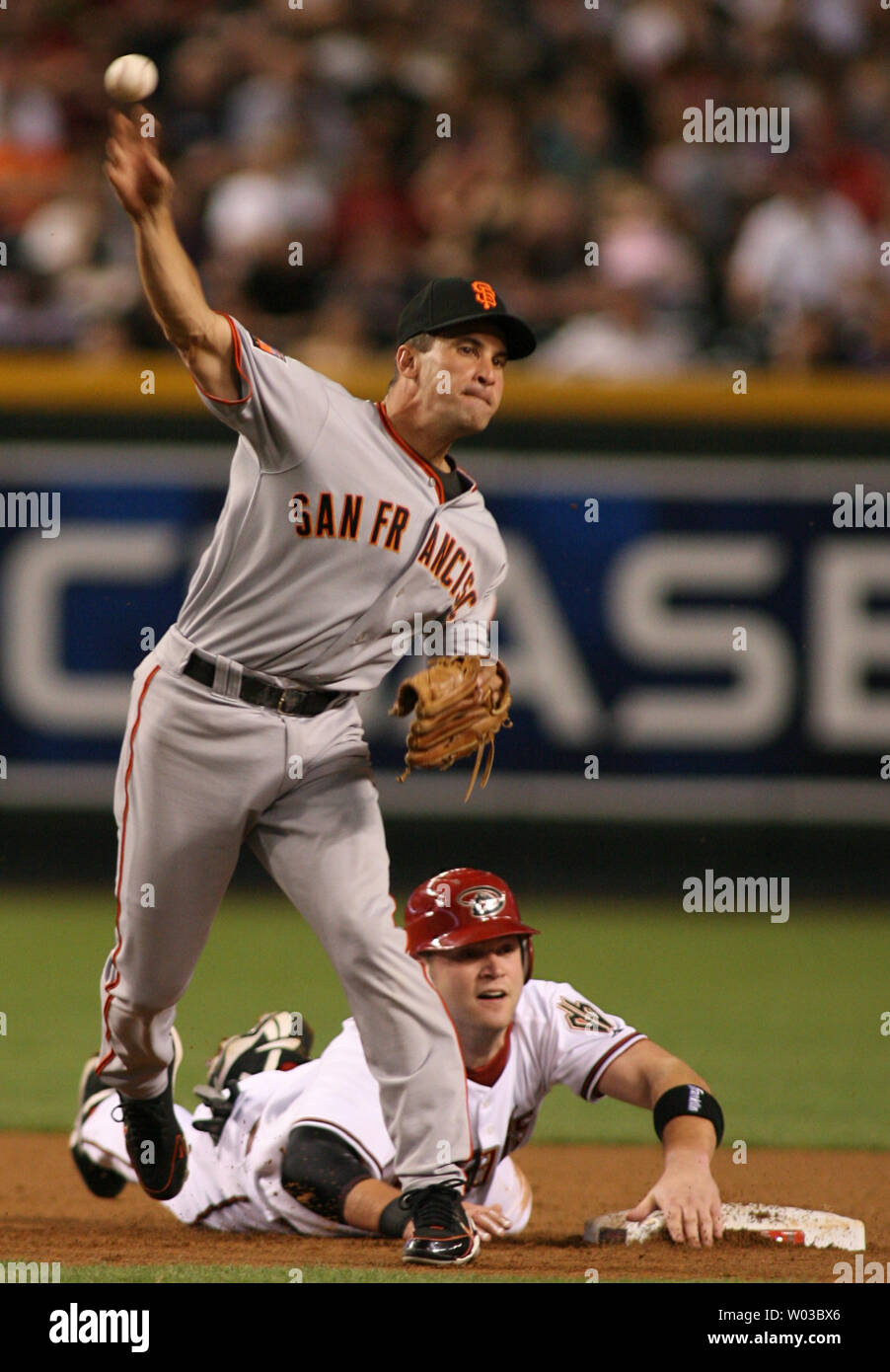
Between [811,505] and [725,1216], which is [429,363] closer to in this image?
[725,1216]

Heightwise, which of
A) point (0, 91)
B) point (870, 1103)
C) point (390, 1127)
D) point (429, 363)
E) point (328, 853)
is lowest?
point (870, 1103)

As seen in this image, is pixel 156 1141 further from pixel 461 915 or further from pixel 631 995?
pixel 631 995

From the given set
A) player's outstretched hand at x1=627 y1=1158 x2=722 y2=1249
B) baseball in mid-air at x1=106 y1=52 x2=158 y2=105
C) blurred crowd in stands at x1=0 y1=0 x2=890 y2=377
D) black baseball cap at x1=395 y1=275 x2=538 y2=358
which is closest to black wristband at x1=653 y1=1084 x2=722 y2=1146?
player's outstretched hand at x1=627 y1=1158 x2=722 y2=1249

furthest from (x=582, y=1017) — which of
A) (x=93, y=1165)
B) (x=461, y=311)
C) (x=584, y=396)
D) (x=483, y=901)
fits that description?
(x=584, y=396)

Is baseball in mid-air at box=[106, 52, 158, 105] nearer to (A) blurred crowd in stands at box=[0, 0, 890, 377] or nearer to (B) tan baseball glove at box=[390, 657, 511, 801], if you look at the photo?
(B) tan baseball glove at box=[390, 657, 511, 801]

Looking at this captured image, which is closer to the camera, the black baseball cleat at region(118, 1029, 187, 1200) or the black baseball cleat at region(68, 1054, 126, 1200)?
the black baseball cleat at region(118, 1029, 187, 1200)

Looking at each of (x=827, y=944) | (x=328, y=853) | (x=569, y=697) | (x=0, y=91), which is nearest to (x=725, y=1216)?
(x=328, y=853)
